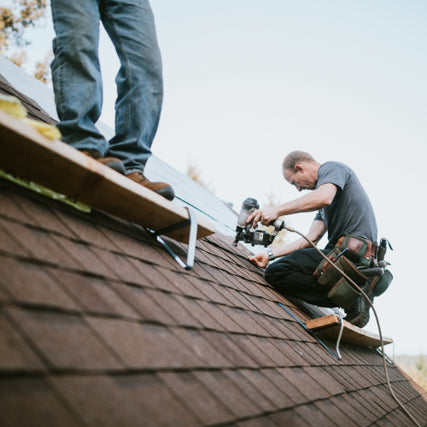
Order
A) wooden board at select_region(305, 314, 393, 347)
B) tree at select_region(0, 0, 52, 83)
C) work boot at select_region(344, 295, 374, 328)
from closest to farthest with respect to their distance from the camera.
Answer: wooden board at select_region(305, 314, 393, 347) → work boot at select_region(344, 295, 374, 328) → tree at select_region(0, 0, 52, 83)

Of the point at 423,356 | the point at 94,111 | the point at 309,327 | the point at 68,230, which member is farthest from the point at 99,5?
the point at 423,356

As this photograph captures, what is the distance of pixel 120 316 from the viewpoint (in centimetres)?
92

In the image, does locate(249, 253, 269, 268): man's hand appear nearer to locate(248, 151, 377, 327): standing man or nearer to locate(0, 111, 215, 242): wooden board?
locate(248, 151, 377, 327): standing man

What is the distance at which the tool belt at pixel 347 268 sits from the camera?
8.81 ft

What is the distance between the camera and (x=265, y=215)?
277cm

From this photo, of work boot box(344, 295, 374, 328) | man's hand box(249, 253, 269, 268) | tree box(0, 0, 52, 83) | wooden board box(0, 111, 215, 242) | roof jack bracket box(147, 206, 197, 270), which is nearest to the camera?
wooden board box(0, 111, 215, 242)

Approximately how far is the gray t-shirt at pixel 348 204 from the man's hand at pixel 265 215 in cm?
49

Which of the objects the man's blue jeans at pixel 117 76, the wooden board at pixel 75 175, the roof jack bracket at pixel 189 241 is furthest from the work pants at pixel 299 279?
the man's blue jeans at pixel 117 76

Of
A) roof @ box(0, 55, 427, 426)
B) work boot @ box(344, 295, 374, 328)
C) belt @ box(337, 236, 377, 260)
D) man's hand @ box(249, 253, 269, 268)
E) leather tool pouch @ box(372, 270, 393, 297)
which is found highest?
belt @ box(337, 236, 377, 260)

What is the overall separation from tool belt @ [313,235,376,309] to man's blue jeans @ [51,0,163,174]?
183 cm

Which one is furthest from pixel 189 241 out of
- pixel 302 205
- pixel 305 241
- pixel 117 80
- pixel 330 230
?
pixel 305 241

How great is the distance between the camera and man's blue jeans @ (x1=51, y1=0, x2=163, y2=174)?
1479 mm

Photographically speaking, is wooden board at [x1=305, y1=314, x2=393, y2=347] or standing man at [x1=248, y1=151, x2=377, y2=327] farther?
standing man at [x1=248, y1=151, x2=377, y2=327]

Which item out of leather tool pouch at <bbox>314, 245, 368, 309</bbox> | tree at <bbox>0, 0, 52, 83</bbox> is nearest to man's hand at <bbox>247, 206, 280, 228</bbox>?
leather tool pouch at <bbox>314, 245, 368, 309</bbox>
